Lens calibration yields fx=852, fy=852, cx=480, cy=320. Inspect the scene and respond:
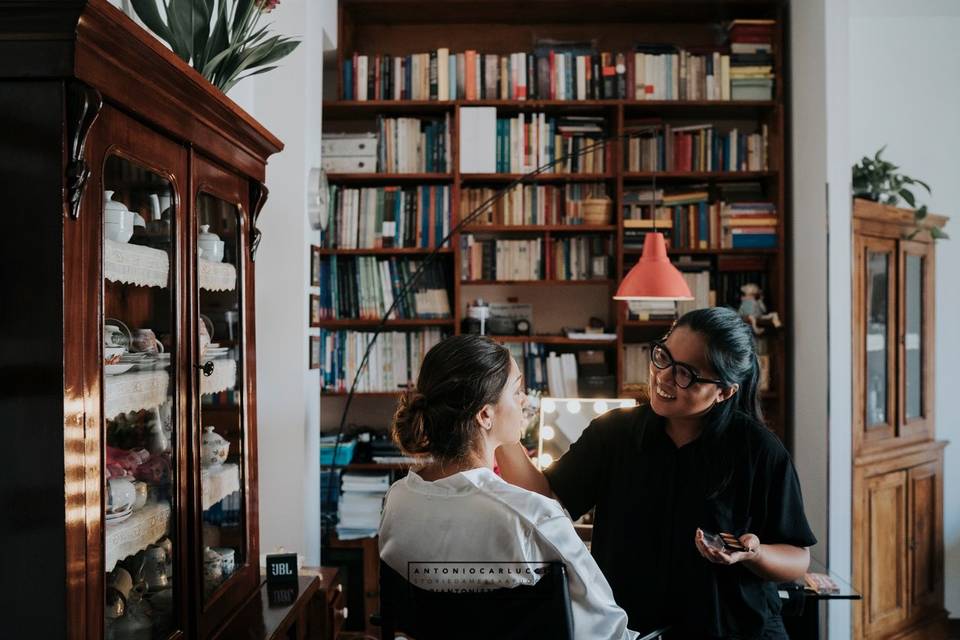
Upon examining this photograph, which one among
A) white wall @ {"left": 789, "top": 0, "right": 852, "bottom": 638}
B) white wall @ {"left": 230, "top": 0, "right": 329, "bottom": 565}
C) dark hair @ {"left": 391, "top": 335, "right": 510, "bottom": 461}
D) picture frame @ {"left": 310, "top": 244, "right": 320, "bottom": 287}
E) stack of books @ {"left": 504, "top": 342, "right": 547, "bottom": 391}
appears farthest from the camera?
stack of books @ {"left": 504, "top": 342, "right": 547, "bottom": 391}

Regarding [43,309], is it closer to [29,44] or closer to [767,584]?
[29,44]

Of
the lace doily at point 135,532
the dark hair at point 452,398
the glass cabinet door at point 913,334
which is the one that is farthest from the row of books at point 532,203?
the lace doily at point 135,532

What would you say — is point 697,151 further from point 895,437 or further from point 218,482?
point 218,482

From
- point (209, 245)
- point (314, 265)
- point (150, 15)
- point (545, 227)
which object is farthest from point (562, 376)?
point (150, 15)

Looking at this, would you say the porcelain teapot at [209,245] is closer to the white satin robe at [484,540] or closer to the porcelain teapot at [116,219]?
the porcelain teapot at [116,219]

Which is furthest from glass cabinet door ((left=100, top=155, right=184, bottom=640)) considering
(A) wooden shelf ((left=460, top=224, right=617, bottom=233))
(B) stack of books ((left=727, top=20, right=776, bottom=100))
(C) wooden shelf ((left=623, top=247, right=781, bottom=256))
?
(B) stack of books ((left=727, top=20, right=776, bottom=100))

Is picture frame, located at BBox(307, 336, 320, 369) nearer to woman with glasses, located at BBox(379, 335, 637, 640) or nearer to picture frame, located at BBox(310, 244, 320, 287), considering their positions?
picture frame, located at BBox(310, 244, 320, 287)

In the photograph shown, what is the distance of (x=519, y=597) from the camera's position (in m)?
1.40

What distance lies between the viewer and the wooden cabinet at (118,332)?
1.19 m

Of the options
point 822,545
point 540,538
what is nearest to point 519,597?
point 540,538

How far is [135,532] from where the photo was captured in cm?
149

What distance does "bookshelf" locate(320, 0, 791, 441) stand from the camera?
402cm

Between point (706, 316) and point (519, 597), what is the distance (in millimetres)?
795

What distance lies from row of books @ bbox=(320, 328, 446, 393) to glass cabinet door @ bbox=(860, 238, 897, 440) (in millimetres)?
1957
